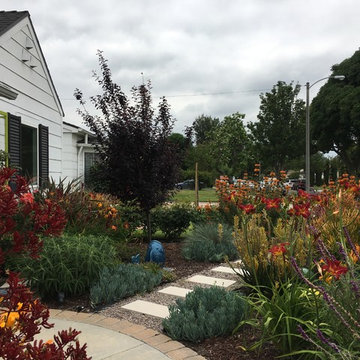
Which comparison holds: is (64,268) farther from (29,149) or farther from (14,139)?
(29,149)

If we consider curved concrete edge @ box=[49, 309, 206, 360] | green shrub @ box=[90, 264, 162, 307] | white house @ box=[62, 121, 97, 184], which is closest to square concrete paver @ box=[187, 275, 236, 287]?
green shrub @ box=[90, 264, 162, 307]

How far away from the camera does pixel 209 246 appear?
6145 mm

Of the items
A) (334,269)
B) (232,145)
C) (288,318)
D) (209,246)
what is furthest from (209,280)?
(232,145)

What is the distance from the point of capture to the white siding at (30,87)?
22.5ft

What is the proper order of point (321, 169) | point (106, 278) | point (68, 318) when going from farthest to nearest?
1. point (321, 169)
2. point (106, 278)
3. point (68, 318)

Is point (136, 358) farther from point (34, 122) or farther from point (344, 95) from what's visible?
point (344, 95)

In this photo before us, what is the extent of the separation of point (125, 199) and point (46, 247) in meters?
2.23

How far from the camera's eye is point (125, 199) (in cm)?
650

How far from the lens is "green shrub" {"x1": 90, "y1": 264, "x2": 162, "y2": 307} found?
3980mm

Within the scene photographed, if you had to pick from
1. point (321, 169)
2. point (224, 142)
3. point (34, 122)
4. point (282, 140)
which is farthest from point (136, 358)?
point (321, 169)

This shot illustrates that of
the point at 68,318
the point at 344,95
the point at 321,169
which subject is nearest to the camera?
the point at 68,318

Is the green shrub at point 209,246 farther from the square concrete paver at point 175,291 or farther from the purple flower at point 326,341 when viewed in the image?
the purple flower at point 326,341

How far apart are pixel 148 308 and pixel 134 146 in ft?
9.51

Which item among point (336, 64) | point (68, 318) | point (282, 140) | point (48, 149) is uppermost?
point (336, 64)
